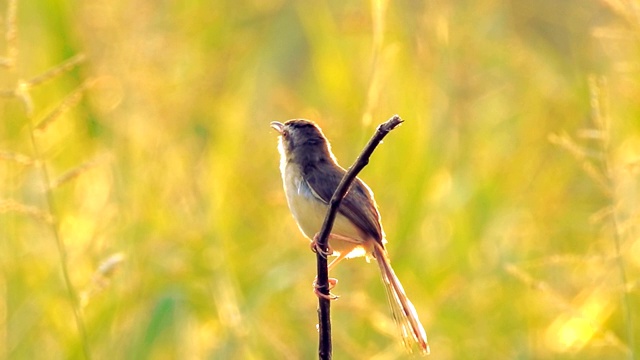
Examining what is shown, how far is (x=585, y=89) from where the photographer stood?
4.74m

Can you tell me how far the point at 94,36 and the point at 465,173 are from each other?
58.8 inches

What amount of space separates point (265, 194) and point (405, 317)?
2.03 meters

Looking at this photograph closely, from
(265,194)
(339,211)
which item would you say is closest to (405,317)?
(339,211)

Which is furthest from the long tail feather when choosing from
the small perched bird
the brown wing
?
the brown wing

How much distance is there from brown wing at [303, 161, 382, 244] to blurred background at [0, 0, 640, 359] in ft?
Result: 1.35

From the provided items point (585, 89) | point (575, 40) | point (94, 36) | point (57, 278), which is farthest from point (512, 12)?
point (57, 278)

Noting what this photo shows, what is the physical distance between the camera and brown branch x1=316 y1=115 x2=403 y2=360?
1929 millimetres

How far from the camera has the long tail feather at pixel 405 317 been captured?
2590mm

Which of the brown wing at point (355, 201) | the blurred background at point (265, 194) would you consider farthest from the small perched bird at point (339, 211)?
the blurred background at point (265, 194)

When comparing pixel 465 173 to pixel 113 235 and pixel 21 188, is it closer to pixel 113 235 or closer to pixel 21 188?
pixel 113 235

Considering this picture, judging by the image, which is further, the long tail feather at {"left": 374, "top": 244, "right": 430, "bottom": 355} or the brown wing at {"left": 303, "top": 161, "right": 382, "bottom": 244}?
the brown wing at {"left": 303, "top": 161, "right": 382, "bottom": 244}

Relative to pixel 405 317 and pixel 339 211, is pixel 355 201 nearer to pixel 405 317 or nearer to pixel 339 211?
pixel 339 211

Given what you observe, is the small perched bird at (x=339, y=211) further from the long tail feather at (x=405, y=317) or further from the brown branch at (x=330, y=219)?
the brown branch at (x=330, y=219)

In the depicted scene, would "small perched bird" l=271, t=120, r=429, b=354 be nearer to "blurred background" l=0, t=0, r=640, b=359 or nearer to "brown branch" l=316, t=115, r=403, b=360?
"blurred background" l=0, t=0, r=640, b=359
